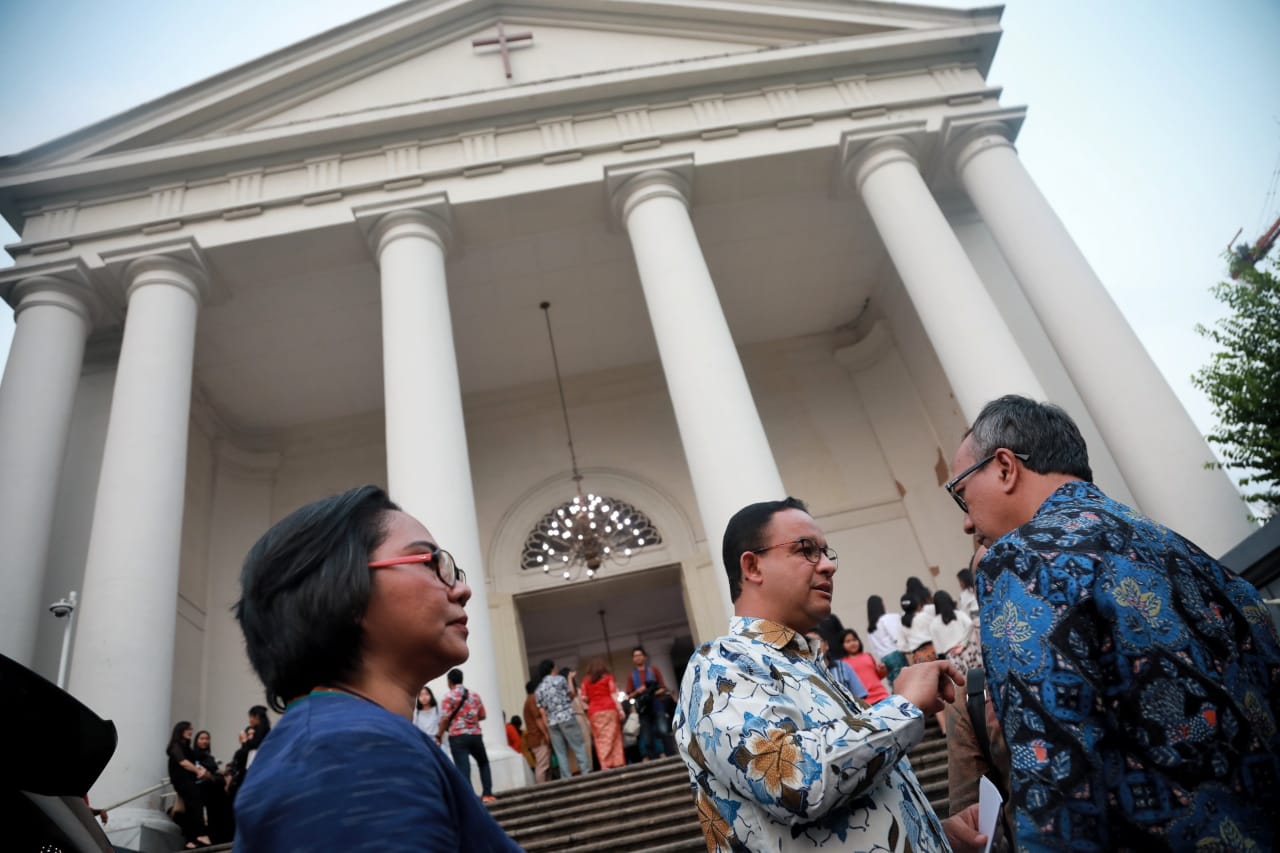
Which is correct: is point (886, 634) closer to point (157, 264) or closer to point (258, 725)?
point (258, 725)

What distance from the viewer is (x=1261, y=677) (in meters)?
1.38

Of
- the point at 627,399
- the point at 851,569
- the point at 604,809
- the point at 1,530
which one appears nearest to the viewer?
the point at 604,809

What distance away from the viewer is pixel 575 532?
43.9 ft

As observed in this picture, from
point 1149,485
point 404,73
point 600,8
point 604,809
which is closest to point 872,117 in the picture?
point 600,8

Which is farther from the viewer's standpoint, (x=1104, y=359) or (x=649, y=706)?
(x=649, y=706)

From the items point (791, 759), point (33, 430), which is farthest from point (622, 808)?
point (33, 430)

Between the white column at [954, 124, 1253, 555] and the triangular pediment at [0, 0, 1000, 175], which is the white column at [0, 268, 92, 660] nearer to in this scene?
the triangular pediment at [0, 0, 1000, 175]

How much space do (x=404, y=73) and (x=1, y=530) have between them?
320 inches

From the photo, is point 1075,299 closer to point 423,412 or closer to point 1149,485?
point 1149,485

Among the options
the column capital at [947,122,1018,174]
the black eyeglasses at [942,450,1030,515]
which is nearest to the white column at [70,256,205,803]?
the black eyeglasses at [942,450,1030,515]

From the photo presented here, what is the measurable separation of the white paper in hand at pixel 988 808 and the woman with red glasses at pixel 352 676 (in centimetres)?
101

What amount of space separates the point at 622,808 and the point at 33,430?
307 inches

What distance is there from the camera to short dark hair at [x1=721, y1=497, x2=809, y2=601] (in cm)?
210

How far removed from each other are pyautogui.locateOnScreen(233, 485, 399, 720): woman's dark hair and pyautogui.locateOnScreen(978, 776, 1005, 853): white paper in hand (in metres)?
1.27
